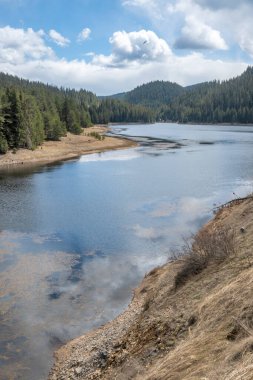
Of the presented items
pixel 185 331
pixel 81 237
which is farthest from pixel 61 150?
pixel 185 331

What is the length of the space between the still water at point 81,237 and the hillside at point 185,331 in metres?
1.61

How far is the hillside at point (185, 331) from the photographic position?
10147mm

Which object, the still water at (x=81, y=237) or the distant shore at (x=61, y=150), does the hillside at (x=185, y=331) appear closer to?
the still water at (x=81, y=237)

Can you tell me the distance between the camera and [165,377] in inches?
404

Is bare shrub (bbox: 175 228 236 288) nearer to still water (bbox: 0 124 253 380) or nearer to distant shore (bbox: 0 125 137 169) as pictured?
still water (bbox: 0 124 253 380)

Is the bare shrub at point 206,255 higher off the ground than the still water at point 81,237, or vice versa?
the bare shrub at point 206,255

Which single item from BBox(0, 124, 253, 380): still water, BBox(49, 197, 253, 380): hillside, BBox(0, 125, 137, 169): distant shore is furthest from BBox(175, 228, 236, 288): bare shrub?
BBox(0, 125, 137, 169): distant shore

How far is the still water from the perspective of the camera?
18344 millimetres

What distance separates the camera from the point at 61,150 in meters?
94.6

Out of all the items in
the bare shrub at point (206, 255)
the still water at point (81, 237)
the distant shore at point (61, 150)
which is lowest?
the still water at point (81, 237)

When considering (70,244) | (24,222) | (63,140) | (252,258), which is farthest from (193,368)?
(63,140)

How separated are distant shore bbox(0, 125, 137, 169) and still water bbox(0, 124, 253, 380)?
1094 centimetres

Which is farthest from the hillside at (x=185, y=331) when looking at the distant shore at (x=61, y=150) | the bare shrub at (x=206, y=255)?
the distant shore at (x=61, y=150)

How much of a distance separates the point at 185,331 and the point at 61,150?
8443cm
